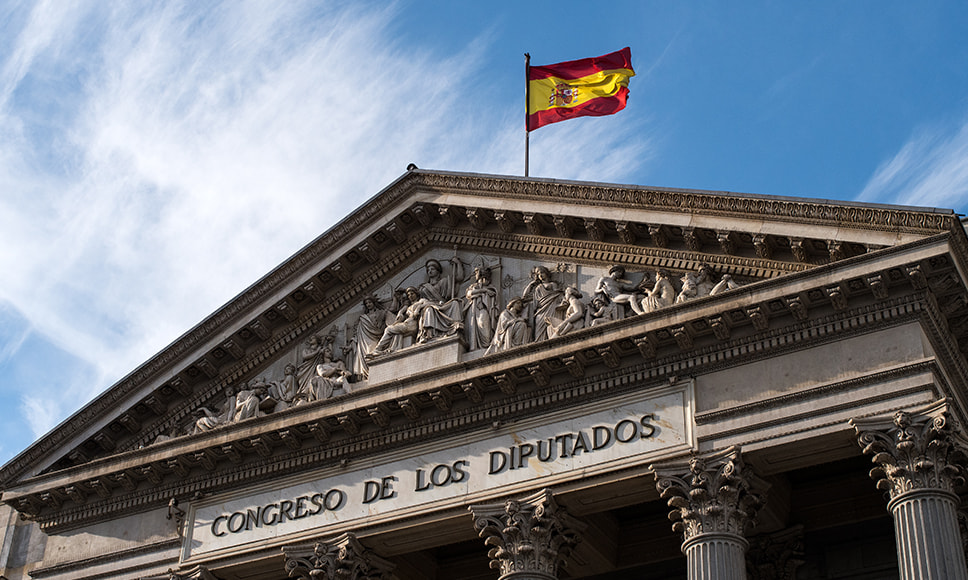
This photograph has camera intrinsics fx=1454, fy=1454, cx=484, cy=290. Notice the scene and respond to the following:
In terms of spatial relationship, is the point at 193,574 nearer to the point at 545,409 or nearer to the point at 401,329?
the point at 401,329

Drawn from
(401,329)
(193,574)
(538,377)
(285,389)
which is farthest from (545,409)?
(193,574)

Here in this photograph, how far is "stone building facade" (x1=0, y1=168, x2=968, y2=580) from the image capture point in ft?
71.0

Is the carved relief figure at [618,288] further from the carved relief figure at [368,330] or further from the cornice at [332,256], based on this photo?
the carved relief figure at [368,330]

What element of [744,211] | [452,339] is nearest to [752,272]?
[744,211]

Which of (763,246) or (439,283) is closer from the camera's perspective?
(763,246)

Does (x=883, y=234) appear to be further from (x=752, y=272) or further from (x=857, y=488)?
(x=857, y=488)

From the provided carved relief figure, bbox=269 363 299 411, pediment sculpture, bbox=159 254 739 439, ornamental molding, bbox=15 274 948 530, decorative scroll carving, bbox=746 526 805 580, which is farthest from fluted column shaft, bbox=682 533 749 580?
carved relief figure, bbox=269 363 299 411

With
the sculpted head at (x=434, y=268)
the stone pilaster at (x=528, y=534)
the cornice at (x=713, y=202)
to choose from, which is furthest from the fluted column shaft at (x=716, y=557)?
the sculpted head at (x=434, y=268)

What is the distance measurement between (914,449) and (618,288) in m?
6.22

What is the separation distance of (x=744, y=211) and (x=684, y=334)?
7.93 feet

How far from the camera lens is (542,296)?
25.7 m

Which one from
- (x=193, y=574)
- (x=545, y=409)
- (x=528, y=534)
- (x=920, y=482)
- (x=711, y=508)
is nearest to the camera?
(x=920, y=482)

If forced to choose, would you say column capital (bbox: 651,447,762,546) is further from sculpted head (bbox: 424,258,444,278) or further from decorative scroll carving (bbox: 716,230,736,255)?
sculpted head (bbox: 424,258,444,278)

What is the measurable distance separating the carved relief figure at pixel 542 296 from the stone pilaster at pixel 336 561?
474cm
